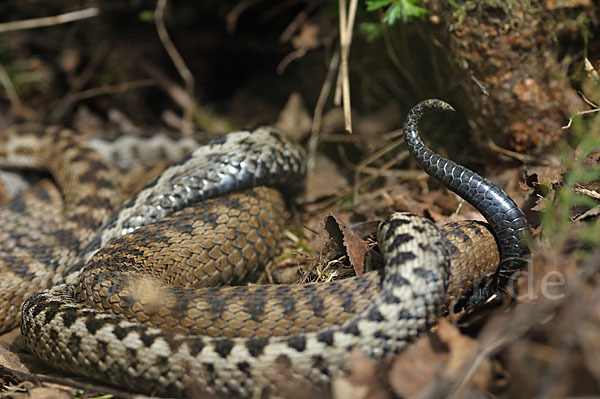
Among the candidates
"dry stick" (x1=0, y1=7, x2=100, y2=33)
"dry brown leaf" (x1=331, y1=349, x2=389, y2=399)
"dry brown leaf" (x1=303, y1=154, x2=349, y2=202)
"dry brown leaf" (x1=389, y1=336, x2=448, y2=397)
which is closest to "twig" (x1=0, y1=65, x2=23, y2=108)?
"dry stick" (x1=0, y1=7, x2=100, y2=33)

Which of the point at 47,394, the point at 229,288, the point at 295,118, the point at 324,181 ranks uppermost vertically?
the point at 295,118

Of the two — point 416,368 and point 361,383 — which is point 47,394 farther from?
point 416,368

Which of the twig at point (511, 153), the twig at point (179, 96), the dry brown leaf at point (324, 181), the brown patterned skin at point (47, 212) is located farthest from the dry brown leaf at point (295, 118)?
the twig at point (511, 153)

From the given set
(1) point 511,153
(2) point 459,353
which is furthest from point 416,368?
(1) point 511,153

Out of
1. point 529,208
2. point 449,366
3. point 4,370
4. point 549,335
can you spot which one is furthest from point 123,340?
point 529,208

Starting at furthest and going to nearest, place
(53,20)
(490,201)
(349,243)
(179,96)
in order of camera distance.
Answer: (179,96), (53,20), (349,243), (490,201)

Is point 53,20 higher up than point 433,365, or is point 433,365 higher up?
point 53,20

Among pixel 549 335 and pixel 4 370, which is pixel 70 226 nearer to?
pixel 4 370
